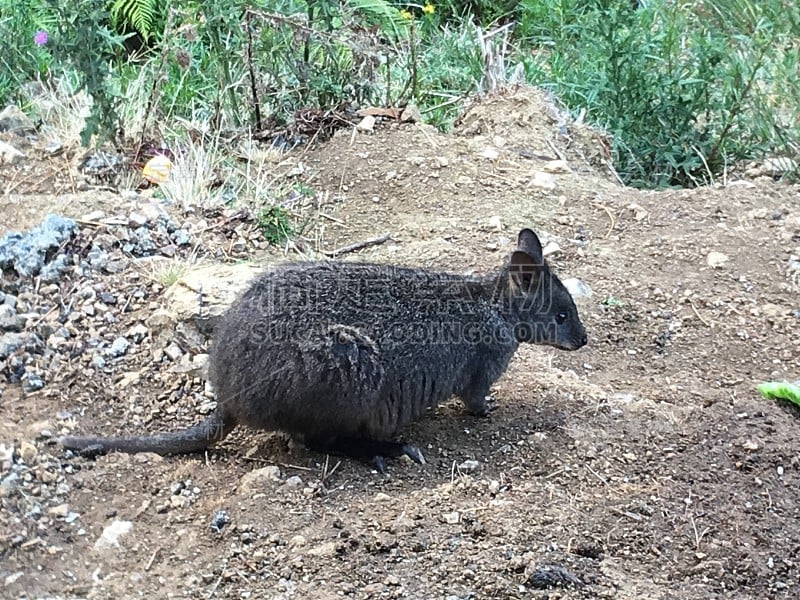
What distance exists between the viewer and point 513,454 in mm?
4652

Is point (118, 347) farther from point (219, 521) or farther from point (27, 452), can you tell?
point (219, 521)

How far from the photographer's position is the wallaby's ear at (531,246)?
494 centimetres

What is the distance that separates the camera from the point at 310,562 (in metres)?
3.73

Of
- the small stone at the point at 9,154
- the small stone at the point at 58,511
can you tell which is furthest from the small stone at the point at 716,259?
the small stone at the point at 9,154

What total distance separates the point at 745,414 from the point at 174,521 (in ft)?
8.65

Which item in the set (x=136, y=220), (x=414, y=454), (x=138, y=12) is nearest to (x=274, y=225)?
(x=136, y=220)

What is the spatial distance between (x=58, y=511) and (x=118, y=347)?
1.20 meters

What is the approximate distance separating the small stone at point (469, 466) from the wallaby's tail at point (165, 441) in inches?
40.7

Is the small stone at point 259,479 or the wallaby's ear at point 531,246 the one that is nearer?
the small stone at point 259,479

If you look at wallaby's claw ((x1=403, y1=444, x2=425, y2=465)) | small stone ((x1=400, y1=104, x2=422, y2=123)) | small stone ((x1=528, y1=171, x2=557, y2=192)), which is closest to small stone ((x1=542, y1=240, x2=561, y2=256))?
small stone ((x1=528, y1=171, x2=557, y2=192))

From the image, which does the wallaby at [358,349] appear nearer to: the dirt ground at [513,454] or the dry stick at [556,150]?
the dirt ground at [513,454]

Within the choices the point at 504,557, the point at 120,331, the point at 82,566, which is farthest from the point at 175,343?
the point at 504,557

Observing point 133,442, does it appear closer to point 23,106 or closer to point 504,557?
point 504,557

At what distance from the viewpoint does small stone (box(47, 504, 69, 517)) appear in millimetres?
4004
